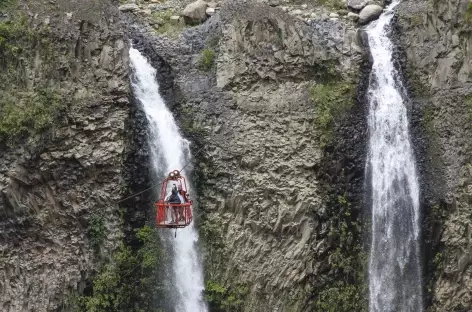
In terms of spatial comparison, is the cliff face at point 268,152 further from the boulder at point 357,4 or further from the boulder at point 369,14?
the boulder at point 357,4

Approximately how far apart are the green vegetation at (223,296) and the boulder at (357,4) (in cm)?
1123

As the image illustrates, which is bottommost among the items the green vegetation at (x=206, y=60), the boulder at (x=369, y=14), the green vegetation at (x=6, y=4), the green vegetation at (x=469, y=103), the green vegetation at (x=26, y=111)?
the green vegetation at (x=26, y=111)

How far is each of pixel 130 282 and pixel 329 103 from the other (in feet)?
24.9

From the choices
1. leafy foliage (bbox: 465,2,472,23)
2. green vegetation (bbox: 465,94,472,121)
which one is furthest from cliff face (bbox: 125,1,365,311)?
leafy foliage (bbox: 465,2,472,23)

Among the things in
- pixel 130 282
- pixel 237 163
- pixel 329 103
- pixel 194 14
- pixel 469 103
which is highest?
pixel 194 14

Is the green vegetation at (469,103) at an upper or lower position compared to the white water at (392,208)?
upper

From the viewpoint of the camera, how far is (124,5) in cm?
2142

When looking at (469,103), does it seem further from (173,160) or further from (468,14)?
Result: (173,160)

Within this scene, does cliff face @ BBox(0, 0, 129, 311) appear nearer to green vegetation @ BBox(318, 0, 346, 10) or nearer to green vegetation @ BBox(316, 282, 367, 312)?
green vegetation @ BBox(316, 282, 367, 312)

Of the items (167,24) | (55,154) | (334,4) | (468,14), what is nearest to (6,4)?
(55,154)

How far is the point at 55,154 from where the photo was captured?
14.3 meters

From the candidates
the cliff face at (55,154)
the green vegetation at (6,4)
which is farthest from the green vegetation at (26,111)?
the green vegetation at (6,4)

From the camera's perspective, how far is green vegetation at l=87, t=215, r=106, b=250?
14289mm

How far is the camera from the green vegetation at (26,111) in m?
14.0
